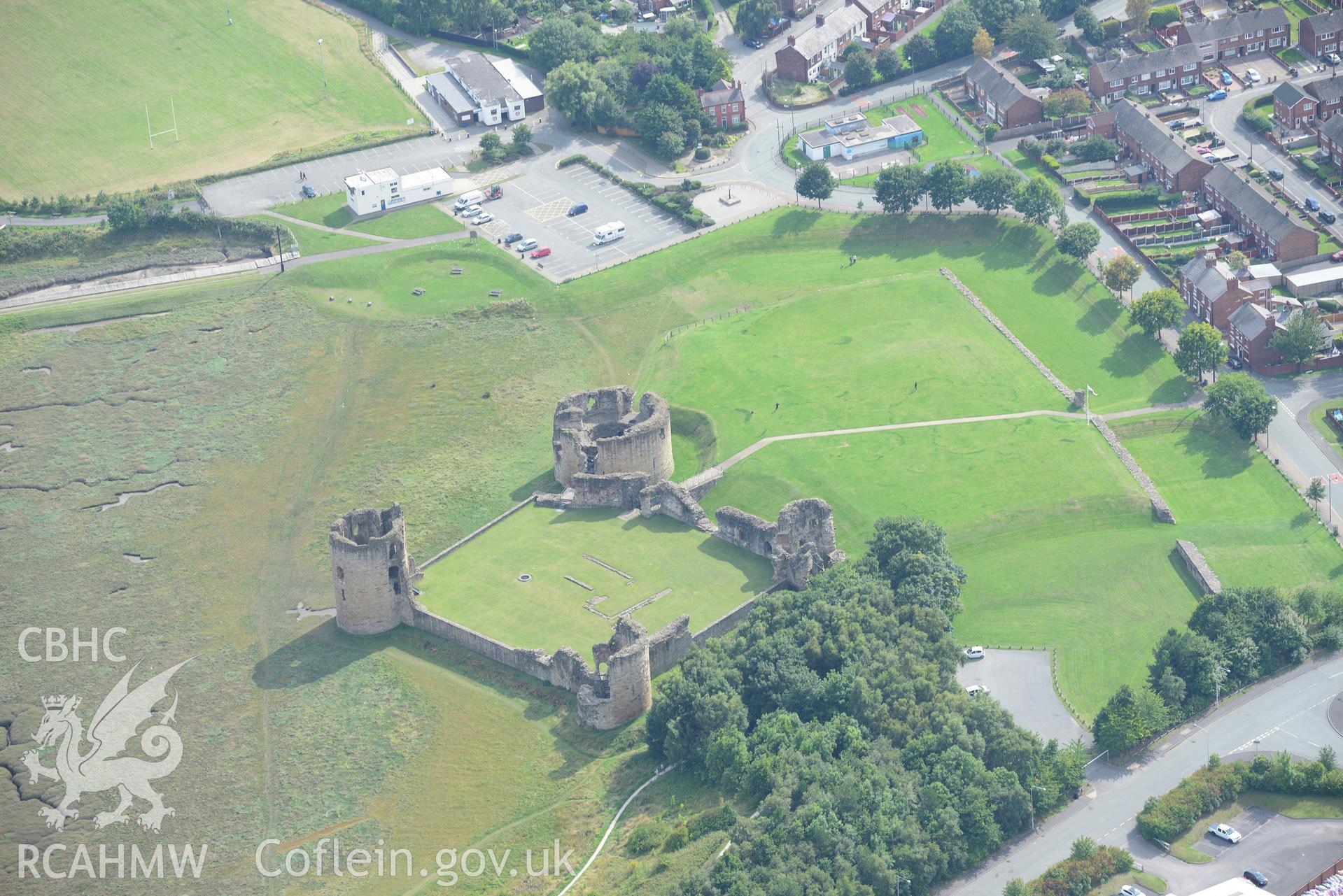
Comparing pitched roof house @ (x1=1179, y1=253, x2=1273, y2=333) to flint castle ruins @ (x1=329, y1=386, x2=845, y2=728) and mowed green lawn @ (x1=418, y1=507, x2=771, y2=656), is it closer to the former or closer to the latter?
flint castle ruins @ (x1=329, y1=386, x2=845, y2=728)

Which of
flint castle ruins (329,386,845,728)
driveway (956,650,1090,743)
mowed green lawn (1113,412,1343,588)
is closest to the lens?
driveway (956,650,1090,743)

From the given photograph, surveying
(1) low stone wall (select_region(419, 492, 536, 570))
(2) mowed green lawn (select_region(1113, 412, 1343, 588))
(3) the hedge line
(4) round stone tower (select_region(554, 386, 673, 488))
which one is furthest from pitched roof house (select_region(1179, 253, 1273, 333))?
(1) low stone wall (select_region(419, 492, 536, 570))

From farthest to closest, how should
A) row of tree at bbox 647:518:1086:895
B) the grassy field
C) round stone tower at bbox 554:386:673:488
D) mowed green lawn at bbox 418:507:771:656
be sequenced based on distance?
A: 1. the grassy field
2. round stone tower at bbox 554:386:673:488
3. mowed green lawn at bbox 418:507:771:656
4. row of tree at bbox 647:518:1086:895

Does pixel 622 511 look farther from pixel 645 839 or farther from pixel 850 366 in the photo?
pixel 645 839

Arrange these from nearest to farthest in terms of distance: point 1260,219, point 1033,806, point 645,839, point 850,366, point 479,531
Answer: point 645,839 → point 1033,806 → point 479,531 → point 850,366 → point 1260,219

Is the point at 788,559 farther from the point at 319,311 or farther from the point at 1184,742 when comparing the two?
the point at 319,311

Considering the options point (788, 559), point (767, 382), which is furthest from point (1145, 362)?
point (788, 559)

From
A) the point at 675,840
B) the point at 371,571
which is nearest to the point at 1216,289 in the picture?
the point at 371,571
